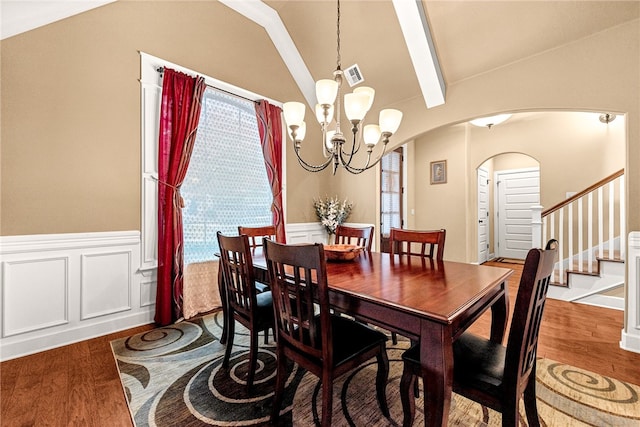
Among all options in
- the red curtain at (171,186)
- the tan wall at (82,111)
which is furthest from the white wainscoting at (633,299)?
the tan wall at (82,111)

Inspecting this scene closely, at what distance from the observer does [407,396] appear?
4.28ft

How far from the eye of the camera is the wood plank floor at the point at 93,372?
60.0 inches

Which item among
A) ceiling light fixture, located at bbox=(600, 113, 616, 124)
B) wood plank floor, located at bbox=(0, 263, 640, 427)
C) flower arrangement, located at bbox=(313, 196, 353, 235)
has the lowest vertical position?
wood plank floor, located at bbox=(0, 263, 640, 427)

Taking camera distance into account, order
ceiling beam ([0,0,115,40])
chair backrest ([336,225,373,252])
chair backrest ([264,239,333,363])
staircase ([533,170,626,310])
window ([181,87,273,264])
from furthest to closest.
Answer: staircase ([533,170,626,310]), window ([181,87,273,264]), chair backrest ([336,225,373,252]), ceiling beam ([0,0,115,40]), chair backrest ([264,239,333,363])

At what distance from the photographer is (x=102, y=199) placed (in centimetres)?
250

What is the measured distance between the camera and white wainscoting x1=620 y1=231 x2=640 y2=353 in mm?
2248

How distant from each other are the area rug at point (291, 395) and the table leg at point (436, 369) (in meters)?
0.56

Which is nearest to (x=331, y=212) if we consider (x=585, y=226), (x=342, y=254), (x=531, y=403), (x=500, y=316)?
(x=342, y=254)

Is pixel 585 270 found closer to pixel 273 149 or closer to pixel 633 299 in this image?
pixel 633 299

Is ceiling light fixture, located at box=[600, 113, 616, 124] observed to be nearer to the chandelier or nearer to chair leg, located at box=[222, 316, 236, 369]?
the chandelier

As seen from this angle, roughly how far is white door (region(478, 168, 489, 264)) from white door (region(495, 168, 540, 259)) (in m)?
0.52

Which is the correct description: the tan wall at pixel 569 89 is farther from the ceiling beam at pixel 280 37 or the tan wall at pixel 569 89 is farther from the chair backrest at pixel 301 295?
the chair backrest at pixel 301 295

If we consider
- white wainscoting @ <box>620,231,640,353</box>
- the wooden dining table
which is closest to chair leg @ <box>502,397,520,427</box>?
the wooden dining table

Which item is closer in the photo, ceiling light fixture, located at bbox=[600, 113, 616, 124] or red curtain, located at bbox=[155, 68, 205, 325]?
red curtain, located at bbox=[155, 68, 205, 325]
